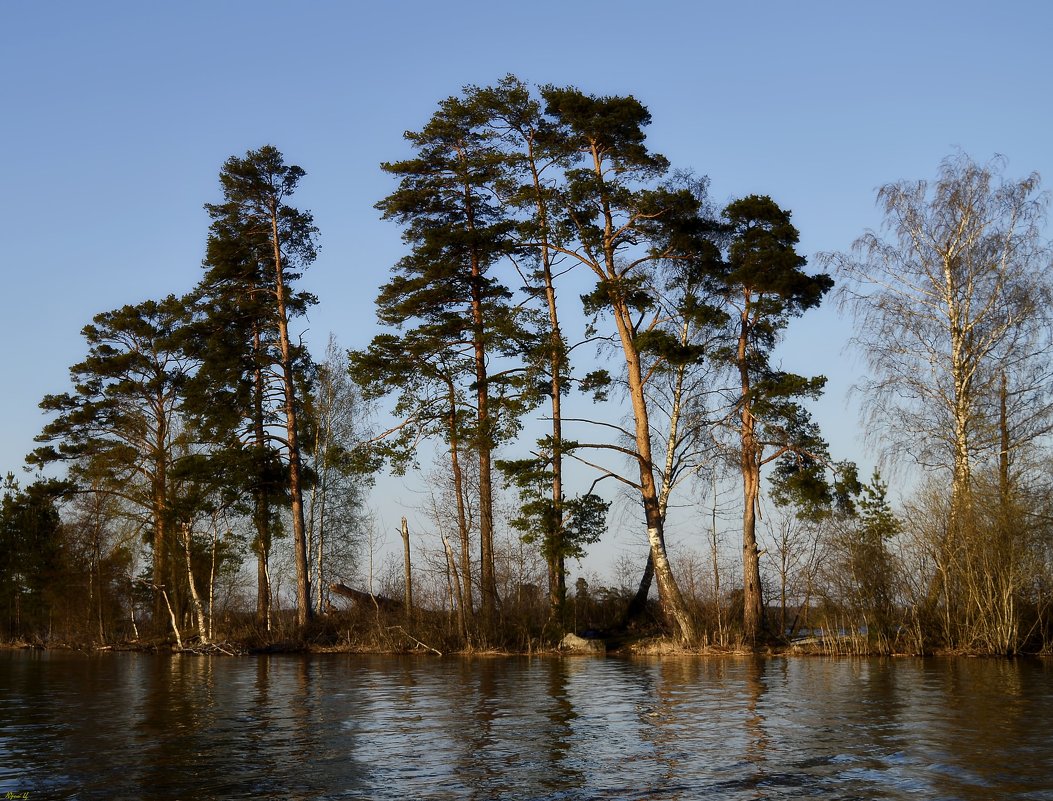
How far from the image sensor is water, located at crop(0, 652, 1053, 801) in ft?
29.1

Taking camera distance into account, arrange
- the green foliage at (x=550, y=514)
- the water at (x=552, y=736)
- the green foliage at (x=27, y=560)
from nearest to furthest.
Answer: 1. the water at (x=552, y=736)
2. the green foliage at (x=550, y=514)
3. the green foliage at (x=27, y=560)

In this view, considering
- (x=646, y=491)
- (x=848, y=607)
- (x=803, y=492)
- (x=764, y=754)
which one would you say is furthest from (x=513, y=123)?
(x=764, y=754)

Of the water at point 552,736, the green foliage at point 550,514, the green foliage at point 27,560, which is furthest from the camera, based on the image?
the green foliage at point 27,560

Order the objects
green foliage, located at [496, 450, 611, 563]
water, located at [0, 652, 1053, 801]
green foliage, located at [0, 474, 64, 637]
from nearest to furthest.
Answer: water, located at [0, 652, 1053, 801] → green foliage, located at [496, 450, 611, 563] → green foliage, located at [0, 474, 64, 637]

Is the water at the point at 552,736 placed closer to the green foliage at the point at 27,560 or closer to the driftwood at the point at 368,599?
the driftwood at the point at 368,599

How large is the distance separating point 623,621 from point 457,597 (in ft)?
18.8

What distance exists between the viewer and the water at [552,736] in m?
8.87

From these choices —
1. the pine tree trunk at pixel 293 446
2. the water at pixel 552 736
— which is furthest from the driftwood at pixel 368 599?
the water at pixel 552 736

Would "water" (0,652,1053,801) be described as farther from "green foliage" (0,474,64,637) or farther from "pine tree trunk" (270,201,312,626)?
"green foliage" (0,474,64,637)

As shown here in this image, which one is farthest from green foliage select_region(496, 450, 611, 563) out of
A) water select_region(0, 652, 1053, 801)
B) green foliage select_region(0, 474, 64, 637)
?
green foliage select_region(0, 474, 64, 637)


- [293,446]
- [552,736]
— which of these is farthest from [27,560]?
[552,736]

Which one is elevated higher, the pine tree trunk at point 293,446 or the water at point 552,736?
the pine tree trunk at point 293,446

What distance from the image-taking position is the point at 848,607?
25.6 metres

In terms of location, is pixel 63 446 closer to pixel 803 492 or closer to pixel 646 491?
pixel 646 491
